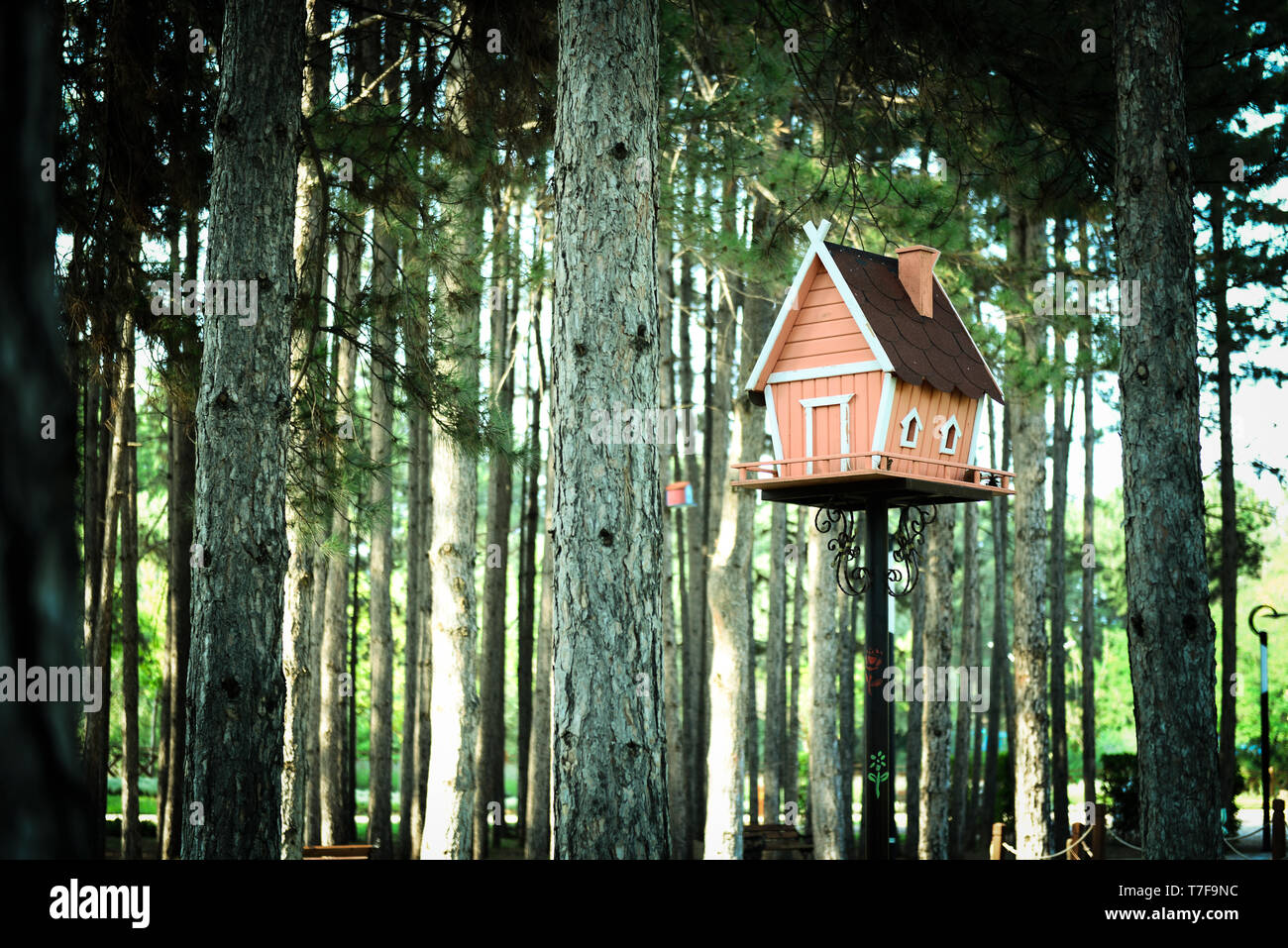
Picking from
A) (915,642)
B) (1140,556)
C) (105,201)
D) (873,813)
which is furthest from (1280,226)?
(105,201)

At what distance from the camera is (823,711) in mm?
15297

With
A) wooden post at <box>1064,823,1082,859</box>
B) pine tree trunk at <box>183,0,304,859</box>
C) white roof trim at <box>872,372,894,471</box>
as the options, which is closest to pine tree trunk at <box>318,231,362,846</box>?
pine tree trunk at <box>183,0,304,859</box>

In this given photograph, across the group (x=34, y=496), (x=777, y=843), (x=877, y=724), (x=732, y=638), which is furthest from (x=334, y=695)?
(x=34, y=496)

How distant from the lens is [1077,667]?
3725cm

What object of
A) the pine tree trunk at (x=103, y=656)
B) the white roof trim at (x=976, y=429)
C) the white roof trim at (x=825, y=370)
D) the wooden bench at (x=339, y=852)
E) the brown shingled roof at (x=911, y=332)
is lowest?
the wooden bench at (x=339, y=852)

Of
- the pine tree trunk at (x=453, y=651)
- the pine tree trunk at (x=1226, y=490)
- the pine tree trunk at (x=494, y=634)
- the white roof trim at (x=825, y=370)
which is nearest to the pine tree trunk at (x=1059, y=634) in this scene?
the pine tree trunk at (x=1226, y=490)

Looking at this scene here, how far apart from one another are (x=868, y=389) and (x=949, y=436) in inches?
27.8

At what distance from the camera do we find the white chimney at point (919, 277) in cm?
639

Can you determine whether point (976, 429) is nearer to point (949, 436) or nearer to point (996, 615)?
point (949, 436)

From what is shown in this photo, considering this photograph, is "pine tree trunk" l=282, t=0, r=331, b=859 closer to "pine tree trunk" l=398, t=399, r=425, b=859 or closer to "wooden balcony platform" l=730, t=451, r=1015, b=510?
"wooden balcony platform" l=730, t=451, r=1015, b=510

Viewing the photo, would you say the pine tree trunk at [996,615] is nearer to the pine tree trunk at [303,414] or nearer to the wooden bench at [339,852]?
the wooden bench at [339,852]

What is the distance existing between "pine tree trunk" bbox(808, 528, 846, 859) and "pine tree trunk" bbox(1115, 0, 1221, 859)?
346 inches

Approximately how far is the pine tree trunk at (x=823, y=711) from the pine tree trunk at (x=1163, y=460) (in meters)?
8.79
